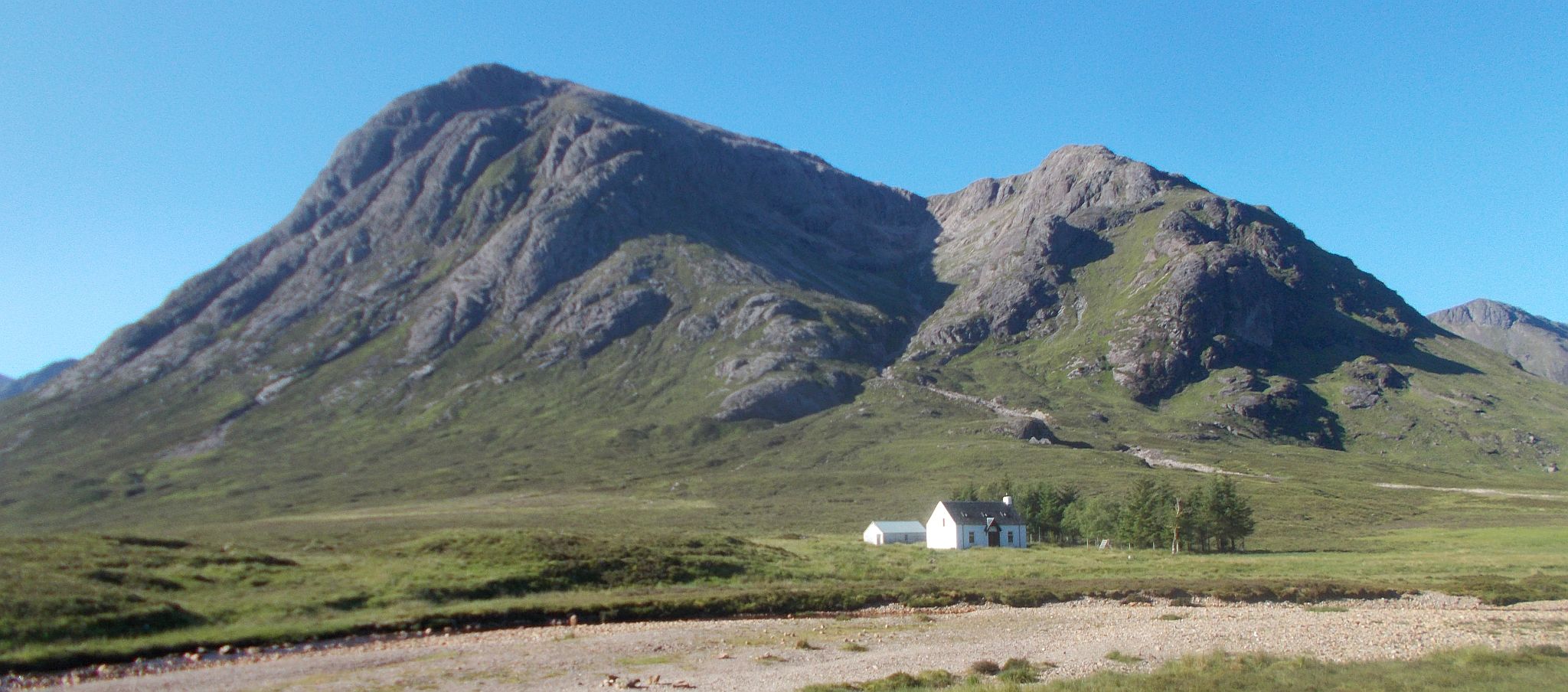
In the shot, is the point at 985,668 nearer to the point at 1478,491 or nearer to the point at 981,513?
the point at 981,513

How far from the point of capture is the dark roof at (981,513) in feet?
287

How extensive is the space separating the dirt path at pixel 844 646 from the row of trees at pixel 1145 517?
39322 mm

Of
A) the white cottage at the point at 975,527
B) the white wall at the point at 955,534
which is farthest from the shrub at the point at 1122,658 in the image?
the white cottage at the point at 975,527

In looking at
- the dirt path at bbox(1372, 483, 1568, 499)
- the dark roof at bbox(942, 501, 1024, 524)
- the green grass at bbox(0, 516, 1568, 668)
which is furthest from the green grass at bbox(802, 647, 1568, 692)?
the dirt path at bbox(1372, 483, 1568, 499)

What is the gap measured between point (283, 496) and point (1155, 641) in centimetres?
19223

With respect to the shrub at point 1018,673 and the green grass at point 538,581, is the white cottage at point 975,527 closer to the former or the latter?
the green grass at point 538,581

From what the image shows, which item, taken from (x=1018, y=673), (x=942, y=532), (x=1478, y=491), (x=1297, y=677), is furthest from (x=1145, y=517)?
(x=1478, y=491)

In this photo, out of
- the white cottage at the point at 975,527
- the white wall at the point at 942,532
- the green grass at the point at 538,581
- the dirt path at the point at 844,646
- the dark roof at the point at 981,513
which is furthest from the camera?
the dark roof at the point at 981,513

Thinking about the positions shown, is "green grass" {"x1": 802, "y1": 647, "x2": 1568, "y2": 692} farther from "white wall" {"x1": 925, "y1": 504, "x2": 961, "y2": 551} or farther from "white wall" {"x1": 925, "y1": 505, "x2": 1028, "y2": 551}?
"white wall" {"x1": 925, "y1": 504, "x2": 961, "y2": 551}

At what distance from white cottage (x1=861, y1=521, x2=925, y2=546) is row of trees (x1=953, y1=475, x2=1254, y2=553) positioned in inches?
440

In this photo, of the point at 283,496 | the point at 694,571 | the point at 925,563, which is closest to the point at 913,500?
the point at 925,563

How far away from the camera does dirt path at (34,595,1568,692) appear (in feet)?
100

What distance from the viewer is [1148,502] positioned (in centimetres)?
9175

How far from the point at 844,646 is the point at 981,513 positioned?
2194 inches
